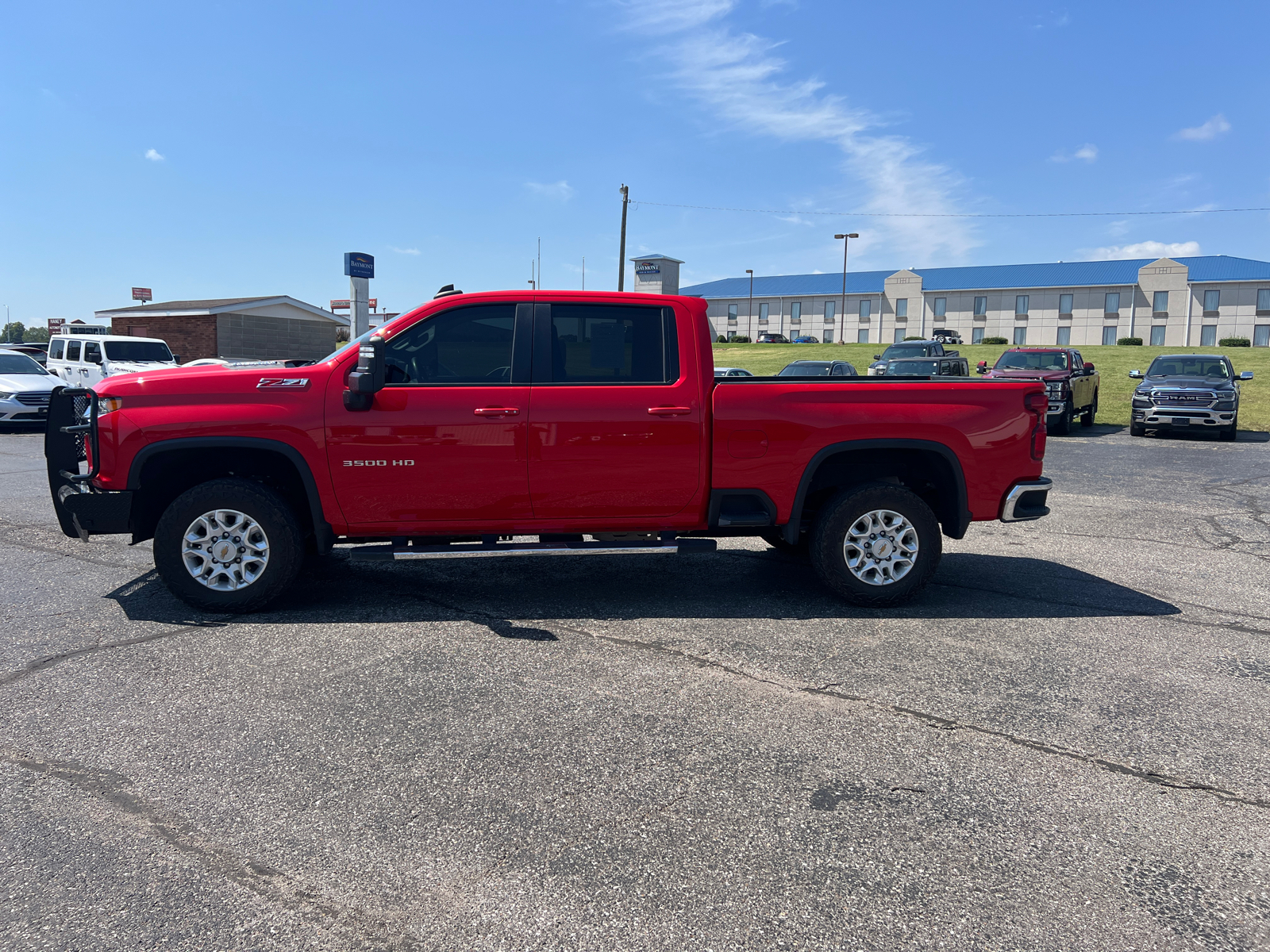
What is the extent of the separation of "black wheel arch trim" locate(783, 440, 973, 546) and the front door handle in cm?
88

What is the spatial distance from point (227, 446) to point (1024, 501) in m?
5.10

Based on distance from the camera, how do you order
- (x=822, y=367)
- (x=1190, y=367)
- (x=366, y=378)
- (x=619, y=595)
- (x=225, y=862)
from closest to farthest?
1. (x=225, y=862)
2. (x=366, y=378)
3. (x=619, y=595)
4. (x=1190, y=367)
5. (x=822, y=367)

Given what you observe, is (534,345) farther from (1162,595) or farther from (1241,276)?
(1241,276)

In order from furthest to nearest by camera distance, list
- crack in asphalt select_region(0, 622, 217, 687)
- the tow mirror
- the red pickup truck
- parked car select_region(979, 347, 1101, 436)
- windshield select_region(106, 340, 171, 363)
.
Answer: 1. windshield select_region(106, 340, 171, 363)
2. parked car select_region(979, 347, 1101, 436)
3. the red pickup truck
4. the tow mirror
5. crack in asphalt select_region(0, 622, 217, 687)

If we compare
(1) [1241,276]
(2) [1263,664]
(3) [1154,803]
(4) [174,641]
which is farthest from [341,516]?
(1) [1241,276]

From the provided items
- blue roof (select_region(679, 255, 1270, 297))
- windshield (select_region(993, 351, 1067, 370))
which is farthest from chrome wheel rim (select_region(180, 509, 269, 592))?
blue roof (select_region(679, 255, 1270, 297))

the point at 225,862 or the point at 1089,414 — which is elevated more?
the point at 1089,414

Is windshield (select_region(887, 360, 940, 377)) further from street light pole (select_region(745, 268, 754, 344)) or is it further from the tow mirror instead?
street light pole (select_region(745, 268, 754, 344))

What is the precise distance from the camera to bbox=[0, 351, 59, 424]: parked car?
18391 mm

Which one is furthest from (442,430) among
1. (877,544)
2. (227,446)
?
(877,544)

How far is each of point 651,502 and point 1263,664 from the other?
352 centimetres

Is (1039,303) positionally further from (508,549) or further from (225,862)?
(225,862)

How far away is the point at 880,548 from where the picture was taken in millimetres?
5848

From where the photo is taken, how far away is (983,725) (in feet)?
13.1
